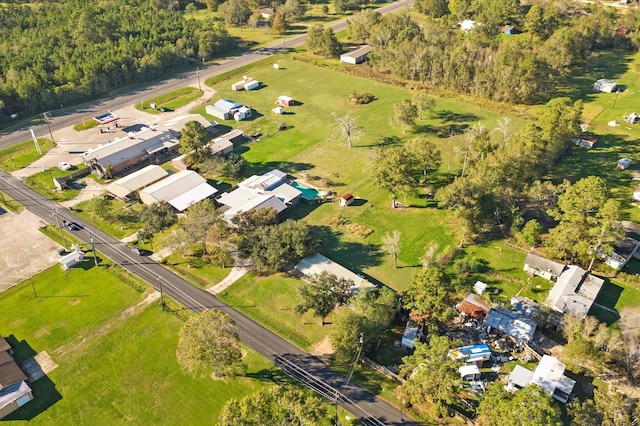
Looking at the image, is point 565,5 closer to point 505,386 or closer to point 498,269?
point 498,269

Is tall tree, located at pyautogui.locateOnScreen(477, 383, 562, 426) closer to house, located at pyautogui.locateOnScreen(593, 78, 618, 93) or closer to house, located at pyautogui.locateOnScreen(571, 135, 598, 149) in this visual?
house, located at pyautogui.locateOnScreen(571, 135, 598, 149)

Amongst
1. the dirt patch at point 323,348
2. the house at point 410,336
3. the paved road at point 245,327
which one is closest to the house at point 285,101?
the paved road at point 245,327

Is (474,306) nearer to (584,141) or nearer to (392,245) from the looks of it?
(392,245)

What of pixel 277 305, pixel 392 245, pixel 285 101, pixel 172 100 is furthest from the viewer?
pixel 172 100

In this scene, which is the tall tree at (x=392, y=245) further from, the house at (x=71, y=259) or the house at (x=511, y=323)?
the house at (x=71, y=259)

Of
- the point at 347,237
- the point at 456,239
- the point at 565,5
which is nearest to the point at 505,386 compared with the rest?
the point at 456,239

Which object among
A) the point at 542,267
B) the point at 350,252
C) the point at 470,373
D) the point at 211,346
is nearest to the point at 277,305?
the point at 211,346
